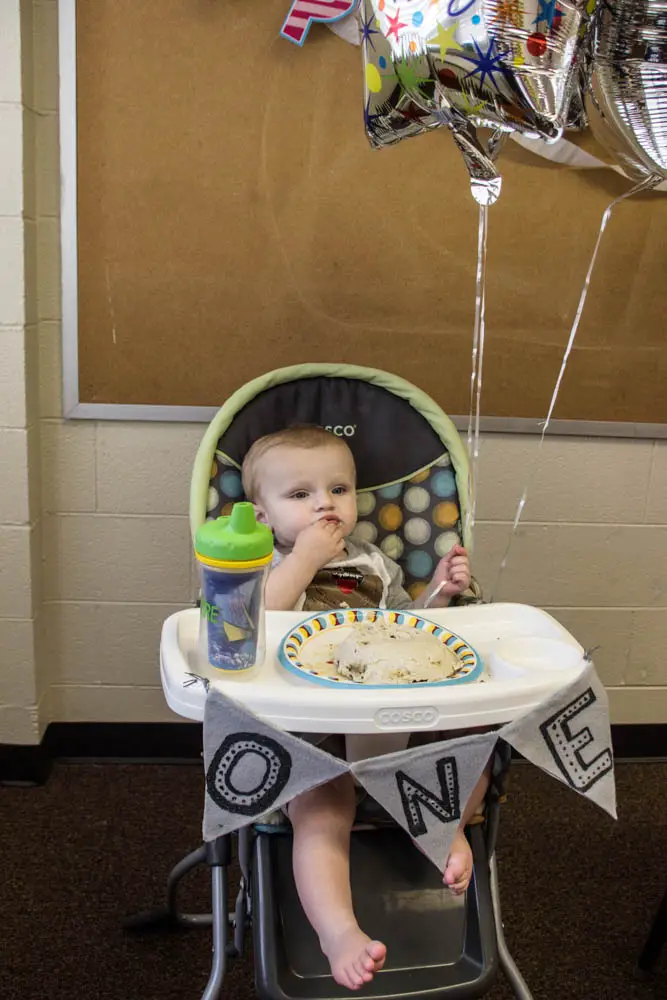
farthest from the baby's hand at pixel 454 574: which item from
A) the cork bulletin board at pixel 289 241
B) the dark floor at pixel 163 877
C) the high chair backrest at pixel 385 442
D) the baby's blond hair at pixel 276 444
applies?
the dark floor at pixel 163 877

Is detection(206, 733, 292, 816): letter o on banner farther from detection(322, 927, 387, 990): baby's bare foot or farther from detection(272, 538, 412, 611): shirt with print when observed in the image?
detection(272, 538, 412, 611): shirt with print

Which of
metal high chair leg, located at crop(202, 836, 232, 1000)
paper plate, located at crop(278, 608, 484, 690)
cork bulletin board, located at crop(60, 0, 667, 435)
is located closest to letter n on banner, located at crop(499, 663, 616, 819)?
paper plate, located at crop(278, 608, 484, 690)

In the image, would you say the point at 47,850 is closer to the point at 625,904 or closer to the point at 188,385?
the point at 188,385

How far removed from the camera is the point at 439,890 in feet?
4.09

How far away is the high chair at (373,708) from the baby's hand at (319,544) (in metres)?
0.17

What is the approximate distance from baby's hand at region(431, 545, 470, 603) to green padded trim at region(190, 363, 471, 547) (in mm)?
105

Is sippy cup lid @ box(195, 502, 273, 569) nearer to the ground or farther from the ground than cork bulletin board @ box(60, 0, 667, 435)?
nearer to the ground

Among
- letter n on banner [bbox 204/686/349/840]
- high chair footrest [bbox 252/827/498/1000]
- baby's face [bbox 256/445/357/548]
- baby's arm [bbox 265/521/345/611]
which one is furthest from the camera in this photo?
baby's face [bbox 256/445/357/548]

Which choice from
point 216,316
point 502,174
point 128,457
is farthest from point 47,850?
point 502,174

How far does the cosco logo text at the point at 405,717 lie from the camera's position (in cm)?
105

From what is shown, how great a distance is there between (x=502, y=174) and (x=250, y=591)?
1.28 m

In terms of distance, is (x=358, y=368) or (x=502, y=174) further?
(x=502, y=174)

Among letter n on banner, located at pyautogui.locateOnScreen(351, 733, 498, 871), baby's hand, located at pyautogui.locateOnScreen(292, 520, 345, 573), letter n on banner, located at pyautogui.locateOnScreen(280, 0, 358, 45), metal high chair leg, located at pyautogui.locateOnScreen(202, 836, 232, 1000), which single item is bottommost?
metal high chair leg, located at pyautogui.locateOnScreen(202, 836, 232, 1000)

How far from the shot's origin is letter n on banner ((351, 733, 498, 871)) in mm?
1074
